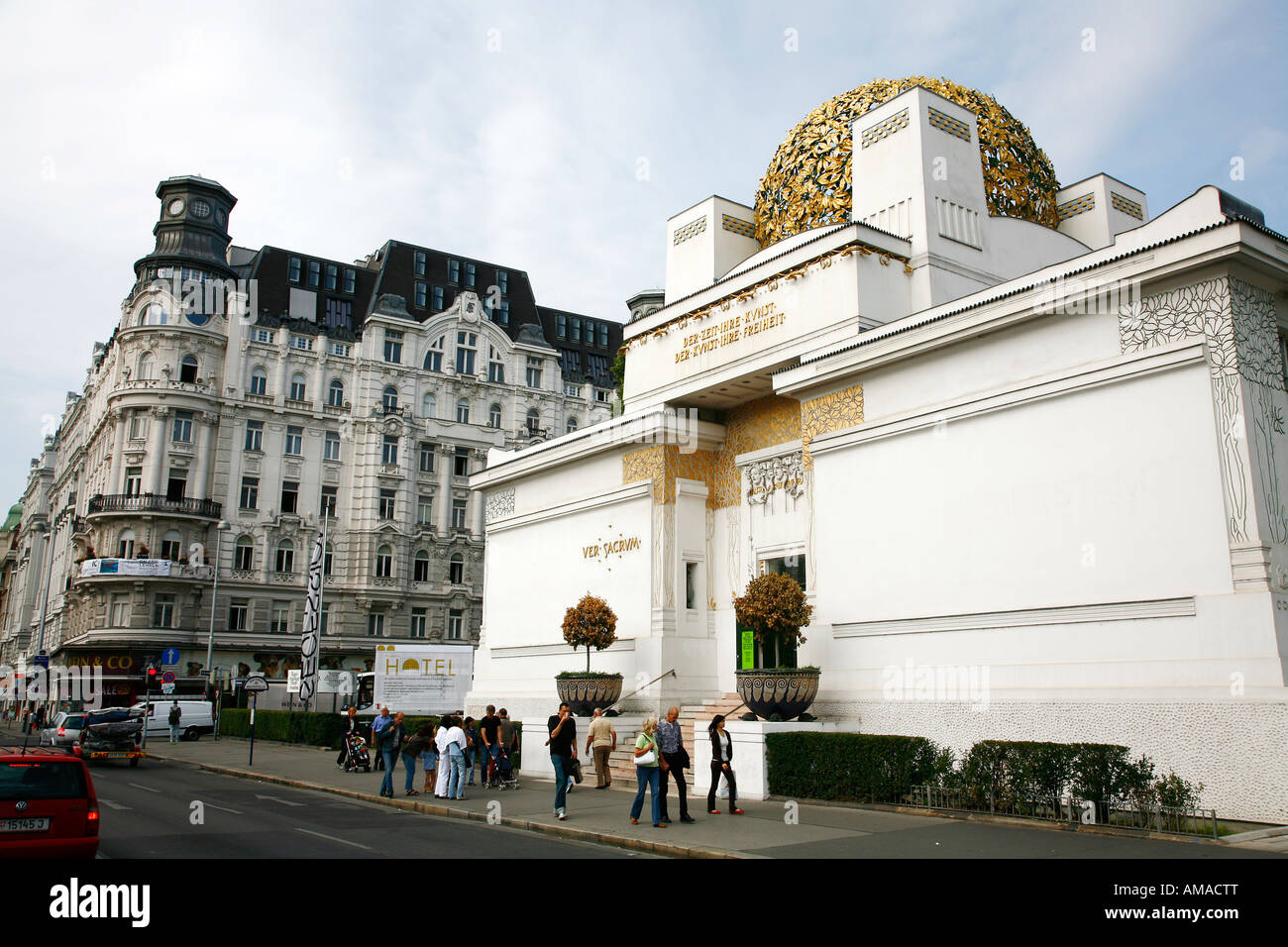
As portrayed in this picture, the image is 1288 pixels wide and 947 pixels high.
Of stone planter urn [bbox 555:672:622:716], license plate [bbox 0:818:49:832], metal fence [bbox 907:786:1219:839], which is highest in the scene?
stone planter urn [bbox 555:672:622:716]

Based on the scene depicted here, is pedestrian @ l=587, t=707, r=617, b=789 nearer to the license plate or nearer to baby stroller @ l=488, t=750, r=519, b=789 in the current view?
baby stroller @ l=488, t=750, r=519, b=789

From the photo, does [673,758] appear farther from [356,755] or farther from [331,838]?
[356,755]

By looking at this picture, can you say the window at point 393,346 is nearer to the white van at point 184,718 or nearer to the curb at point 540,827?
the white van at point 184,718

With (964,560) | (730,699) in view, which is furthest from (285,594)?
(964,560)

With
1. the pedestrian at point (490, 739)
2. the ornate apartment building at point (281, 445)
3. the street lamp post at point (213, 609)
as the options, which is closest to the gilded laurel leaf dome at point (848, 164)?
the pedestrian at point (490, 739)

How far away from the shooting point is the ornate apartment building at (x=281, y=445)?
54.5m

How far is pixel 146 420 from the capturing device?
55656mm

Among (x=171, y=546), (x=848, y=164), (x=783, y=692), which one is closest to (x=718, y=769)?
(x=783, y=692)

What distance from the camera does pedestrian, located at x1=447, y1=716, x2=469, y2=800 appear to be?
19.4m

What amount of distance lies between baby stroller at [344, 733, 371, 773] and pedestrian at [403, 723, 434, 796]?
231 inches

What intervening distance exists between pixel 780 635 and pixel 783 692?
76.1 inches

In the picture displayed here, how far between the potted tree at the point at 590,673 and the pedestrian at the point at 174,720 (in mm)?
23824

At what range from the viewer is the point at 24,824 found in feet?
32.9

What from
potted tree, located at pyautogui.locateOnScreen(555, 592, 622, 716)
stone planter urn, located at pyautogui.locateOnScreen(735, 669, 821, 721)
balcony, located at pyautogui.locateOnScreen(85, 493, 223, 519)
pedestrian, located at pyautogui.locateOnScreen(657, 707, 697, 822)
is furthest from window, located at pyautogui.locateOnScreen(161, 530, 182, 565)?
pedestrian, located at pyautogui.locateOnScreen(657, 707, 697, 822)
